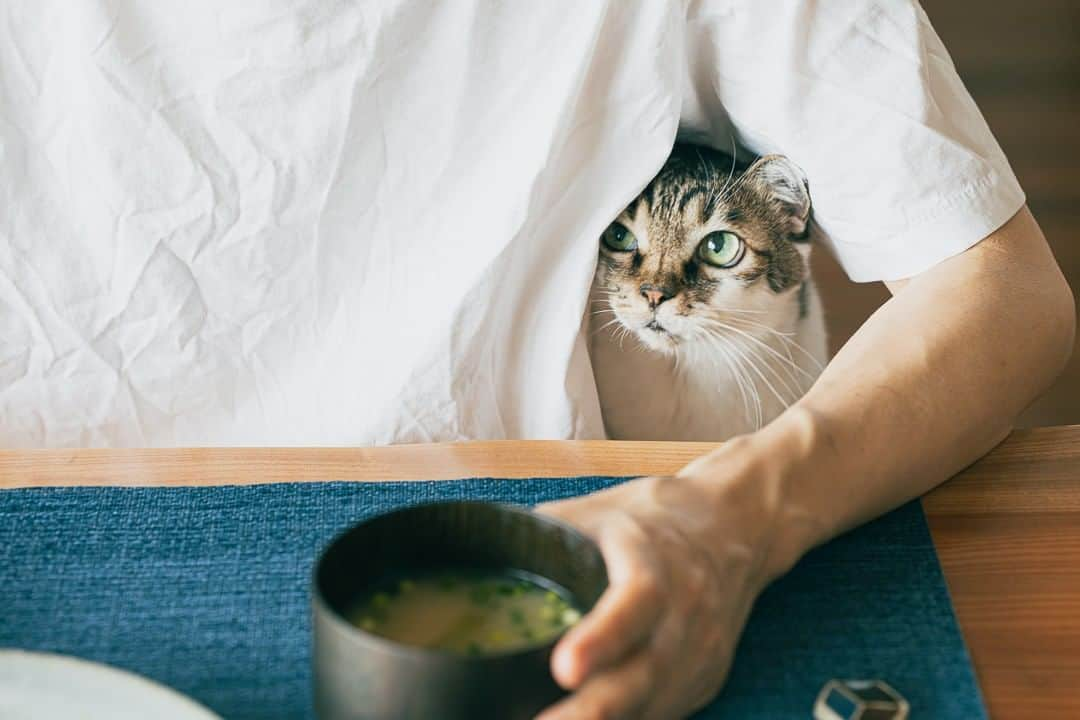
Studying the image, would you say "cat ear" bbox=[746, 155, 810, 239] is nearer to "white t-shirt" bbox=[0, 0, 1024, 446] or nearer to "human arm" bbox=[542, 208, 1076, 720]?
"white t-shirt" bbox=[0, 0, 1024, 446]

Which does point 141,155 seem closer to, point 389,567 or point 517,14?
point 517,14

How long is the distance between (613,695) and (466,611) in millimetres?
73

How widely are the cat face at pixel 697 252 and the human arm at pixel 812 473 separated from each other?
22cm

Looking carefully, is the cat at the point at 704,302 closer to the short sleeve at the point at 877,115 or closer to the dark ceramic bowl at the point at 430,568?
the short sleeve at the point at 877,115

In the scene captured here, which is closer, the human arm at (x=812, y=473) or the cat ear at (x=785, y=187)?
the human arm at (x=812, y=473)

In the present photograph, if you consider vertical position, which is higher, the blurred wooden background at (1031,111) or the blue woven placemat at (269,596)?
the blue woven placemat at (269,596)

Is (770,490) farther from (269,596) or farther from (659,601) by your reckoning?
(269,596)

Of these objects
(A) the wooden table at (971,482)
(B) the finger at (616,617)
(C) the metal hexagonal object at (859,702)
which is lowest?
(A) the wooden table at (971,482)

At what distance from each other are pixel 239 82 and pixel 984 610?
631mm

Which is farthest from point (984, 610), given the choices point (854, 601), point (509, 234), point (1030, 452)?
point (509, 234)

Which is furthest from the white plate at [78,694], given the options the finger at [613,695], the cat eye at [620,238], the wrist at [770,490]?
the cat eye at [620,238]

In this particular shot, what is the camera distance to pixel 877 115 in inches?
31.5

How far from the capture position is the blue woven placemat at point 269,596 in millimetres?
564

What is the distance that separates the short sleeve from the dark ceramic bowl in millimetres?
435
